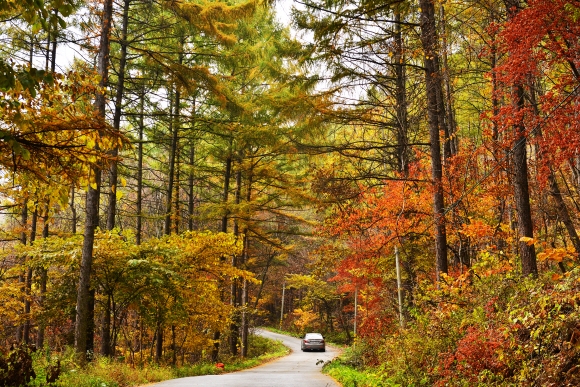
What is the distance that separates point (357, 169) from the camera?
13.0 m

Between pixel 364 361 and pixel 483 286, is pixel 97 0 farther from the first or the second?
pixel 364 361

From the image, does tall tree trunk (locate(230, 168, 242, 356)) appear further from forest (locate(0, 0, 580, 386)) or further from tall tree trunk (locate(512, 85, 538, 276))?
tall tree trunk (locate(512, 85, 538, 276))

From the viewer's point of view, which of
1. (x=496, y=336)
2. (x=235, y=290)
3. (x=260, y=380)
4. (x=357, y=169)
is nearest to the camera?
(x=496, y=336)

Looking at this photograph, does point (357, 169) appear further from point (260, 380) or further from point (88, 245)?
point (88, 245)

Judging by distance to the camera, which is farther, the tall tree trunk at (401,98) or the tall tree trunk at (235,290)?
the tall tree trunk at (235,290)

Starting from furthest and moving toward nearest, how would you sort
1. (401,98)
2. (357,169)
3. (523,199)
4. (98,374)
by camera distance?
1. (401,98)
2. (357,169)
3. (98,374)
4. (523,199)

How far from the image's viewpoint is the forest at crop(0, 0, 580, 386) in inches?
221

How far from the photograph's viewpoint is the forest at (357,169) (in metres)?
5.61

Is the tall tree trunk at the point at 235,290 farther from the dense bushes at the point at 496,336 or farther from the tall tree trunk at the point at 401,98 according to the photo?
the dense bushes at the point at 496,336

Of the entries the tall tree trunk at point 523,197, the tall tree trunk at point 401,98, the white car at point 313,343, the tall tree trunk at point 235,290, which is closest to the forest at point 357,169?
the tall tree trunk at point 523,197

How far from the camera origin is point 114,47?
1600cm

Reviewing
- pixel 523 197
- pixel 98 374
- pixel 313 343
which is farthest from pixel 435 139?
pixel 313 343

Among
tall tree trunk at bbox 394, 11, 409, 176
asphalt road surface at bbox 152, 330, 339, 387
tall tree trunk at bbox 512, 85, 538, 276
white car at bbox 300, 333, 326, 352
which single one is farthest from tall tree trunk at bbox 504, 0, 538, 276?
white car at bbox 300, 333, 326, 352

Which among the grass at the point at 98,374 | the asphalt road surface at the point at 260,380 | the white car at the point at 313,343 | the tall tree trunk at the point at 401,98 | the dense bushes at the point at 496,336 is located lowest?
the white car at the point at 313,343
